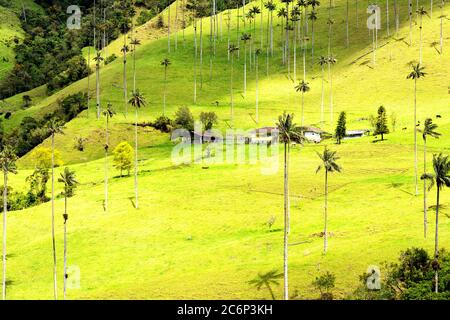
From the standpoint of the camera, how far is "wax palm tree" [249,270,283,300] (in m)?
81.5

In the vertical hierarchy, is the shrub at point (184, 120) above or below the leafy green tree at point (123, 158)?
above

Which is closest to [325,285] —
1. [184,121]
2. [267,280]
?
[267,280]

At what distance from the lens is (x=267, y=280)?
3275 inches

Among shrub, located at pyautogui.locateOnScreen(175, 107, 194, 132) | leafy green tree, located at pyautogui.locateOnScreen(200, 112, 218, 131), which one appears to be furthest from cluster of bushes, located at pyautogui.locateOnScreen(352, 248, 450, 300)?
shrub, located at pyautogui.locateOnScreen(175, 107, 194, 132)

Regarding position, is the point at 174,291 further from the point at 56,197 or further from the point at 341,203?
the point at 56,197

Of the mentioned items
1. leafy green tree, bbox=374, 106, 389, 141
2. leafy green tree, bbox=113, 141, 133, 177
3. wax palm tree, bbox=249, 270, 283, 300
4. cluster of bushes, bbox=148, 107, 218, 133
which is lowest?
wax palm tree, bbox=249, 270, 283, 300

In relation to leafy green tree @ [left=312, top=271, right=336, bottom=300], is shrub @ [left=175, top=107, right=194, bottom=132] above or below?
above

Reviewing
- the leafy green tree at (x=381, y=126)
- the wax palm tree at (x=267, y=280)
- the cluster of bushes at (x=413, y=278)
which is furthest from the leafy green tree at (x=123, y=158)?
the cluster of bushes at (x=413, y=278)

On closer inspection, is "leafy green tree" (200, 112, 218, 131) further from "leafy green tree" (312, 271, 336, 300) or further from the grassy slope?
"leafy green tree" (312, 271, 336, 300)

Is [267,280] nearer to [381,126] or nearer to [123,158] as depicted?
[123,158]

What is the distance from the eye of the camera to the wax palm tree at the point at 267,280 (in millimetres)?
81500

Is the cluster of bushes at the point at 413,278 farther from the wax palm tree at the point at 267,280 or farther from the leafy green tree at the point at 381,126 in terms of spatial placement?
the leafy green tree at the point at 381,126

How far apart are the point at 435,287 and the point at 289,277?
16995 mm
